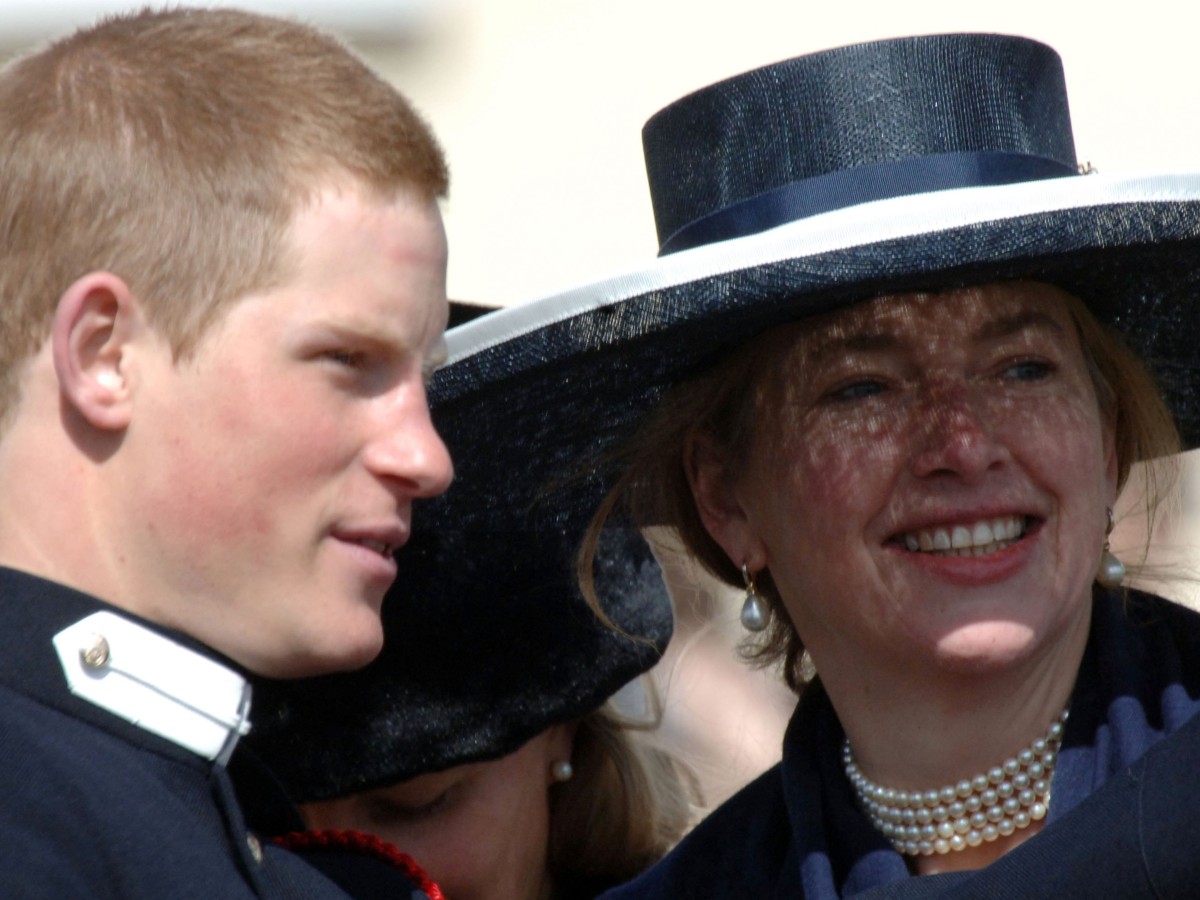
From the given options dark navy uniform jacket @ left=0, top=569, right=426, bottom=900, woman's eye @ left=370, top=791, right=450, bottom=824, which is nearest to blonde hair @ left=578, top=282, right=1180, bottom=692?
woman's eye @ left=370, top=791, right=450, bottom=824

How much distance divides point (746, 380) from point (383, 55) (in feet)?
16.7

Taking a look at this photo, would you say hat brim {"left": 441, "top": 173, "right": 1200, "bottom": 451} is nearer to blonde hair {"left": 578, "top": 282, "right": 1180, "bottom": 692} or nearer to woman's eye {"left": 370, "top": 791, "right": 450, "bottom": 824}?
blonde hair {"left": 578, "top": 282, "right": 1180, "bottom": 692}

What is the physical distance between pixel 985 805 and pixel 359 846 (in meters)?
0.80

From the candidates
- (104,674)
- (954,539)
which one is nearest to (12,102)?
(104,674)

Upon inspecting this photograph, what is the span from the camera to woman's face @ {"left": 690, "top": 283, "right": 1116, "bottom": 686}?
232 centimetres

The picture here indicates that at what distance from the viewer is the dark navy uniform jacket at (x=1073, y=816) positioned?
160cm

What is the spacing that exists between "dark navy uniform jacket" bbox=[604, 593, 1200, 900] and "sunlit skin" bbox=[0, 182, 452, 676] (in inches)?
28.9

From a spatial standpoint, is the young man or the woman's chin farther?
the woman's chin

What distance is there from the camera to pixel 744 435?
261 cm

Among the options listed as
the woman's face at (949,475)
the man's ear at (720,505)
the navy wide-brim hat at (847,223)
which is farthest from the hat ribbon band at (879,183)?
the man's ear at (720,505)

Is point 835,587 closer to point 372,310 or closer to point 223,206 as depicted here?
point 372,310

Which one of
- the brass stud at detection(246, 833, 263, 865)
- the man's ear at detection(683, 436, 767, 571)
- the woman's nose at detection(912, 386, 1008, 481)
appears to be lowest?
the brass stud at detection(246, 833, 263, 865)

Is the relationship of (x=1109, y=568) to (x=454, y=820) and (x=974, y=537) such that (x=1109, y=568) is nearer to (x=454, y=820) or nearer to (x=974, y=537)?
(x=974, y=537)

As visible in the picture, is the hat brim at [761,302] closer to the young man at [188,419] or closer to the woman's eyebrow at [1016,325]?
the woman's eyebrow at [1016,325]
